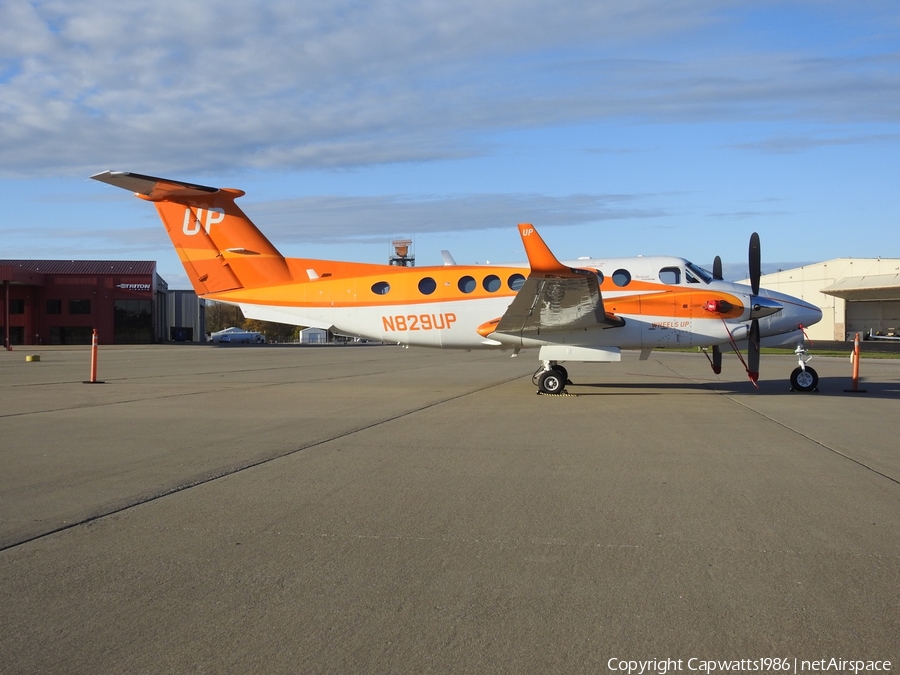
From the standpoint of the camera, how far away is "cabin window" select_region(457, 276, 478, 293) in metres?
18.3

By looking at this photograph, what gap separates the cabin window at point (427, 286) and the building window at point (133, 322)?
61.8 m

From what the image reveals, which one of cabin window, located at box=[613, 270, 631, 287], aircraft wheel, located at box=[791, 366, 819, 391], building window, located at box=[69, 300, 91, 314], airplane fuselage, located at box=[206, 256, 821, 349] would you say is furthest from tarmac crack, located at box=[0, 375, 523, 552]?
building window, located at box=[69, 300, 91, 314]

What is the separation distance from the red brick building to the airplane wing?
6261 centimetres

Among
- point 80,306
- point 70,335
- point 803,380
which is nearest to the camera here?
point 803,380

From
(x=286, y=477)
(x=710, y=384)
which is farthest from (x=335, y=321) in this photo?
(x=286, y=477)

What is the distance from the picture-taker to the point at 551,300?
16156mm

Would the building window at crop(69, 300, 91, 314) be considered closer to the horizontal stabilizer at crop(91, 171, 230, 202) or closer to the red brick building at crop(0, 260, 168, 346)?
the red brick building at crop(0, 260, 168, 346)

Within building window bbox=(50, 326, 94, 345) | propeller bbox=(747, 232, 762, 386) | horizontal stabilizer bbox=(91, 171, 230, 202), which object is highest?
horizontal stabilizer bbox=(91, 171, 230, 202)

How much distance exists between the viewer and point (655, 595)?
4.56 meters

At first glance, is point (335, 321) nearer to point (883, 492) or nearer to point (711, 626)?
point (883, 492)

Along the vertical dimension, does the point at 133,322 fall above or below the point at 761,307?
below

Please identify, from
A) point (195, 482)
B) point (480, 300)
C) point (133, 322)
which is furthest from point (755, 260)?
Result: point (133, 322)

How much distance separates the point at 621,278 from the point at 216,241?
966 cm

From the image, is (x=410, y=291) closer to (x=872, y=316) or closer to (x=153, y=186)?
(x=153, y=186)
